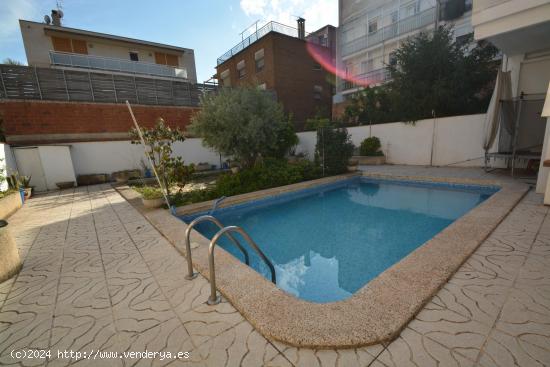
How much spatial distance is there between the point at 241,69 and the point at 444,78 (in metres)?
16.4

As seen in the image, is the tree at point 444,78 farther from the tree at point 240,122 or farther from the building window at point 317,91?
the building window at point 317,91

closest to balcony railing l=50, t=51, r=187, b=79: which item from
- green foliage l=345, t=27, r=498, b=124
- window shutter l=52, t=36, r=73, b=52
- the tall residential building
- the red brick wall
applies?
window shutter l=52, t=36, r=73, b=52

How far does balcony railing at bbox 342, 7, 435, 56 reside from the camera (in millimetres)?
14641

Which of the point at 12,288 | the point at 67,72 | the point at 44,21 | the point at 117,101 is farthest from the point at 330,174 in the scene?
the point at 44,21

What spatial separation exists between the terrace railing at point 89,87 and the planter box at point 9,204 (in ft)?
23.2

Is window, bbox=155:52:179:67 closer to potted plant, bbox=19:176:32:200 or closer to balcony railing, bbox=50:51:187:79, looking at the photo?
balcony railing, bbox=50:51:187:79

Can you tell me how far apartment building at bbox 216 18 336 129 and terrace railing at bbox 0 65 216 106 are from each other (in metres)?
6.18

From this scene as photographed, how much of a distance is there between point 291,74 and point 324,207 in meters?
15.5

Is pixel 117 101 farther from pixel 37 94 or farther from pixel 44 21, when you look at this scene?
pixel 44 21

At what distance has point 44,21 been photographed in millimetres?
16938

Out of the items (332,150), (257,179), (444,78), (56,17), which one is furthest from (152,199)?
(56,17)

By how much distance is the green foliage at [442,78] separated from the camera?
1060 cm

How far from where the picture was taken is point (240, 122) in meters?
7.96

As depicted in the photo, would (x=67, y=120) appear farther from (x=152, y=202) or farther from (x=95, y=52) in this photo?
(x=95, y=52)
